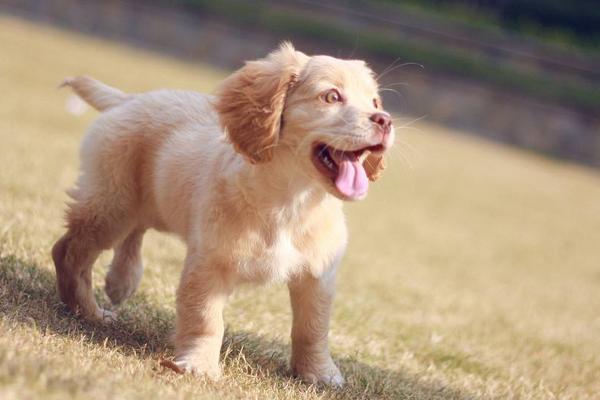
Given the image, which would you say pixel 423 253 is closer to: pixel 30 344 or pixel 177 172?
pixel 177 172

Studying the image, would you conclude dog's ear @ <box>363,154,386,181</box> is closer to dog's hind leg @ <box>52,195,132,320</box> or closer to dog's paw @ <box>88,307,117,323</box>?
dog's hind leg @ <box>52,195,132,320</box>

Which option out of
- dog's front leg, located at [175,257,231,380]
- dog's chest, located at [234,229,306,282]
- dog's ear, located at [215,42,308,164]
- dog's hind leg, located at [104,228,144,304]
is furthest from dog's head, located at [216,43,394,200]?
dog's hind leg, located at [104,228,144,304]

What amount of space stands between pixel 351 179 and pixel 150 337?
98cm

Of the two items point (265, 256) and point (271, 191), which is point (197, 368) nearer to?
point (265, 256)

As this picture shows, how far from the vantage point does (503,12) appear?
20.7 metres

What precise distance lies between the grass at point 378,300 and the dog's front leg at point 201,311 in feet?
0.35

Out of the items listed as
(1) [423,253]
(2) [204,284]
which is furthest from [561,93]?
(2) [204,284]

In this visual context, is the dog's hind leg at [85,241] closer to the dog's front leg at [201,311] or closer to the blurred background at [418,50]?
the dog's front leg at [201,311]

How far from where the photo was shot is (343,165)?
310cm

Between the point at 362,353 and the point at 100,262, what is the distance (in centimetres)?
142

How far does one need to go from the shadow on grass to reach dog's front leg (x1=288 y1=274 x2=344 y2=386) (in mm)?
76

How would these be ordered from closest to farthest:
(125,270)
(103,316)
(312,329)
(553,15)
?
(312,329)
(103,316)
(125,270)
(553,15)

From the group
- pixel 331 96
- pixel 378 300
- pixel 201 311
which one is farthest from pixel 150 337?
pixel 378 300

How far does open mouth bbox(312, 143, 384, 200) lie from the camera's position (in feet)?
10.0
